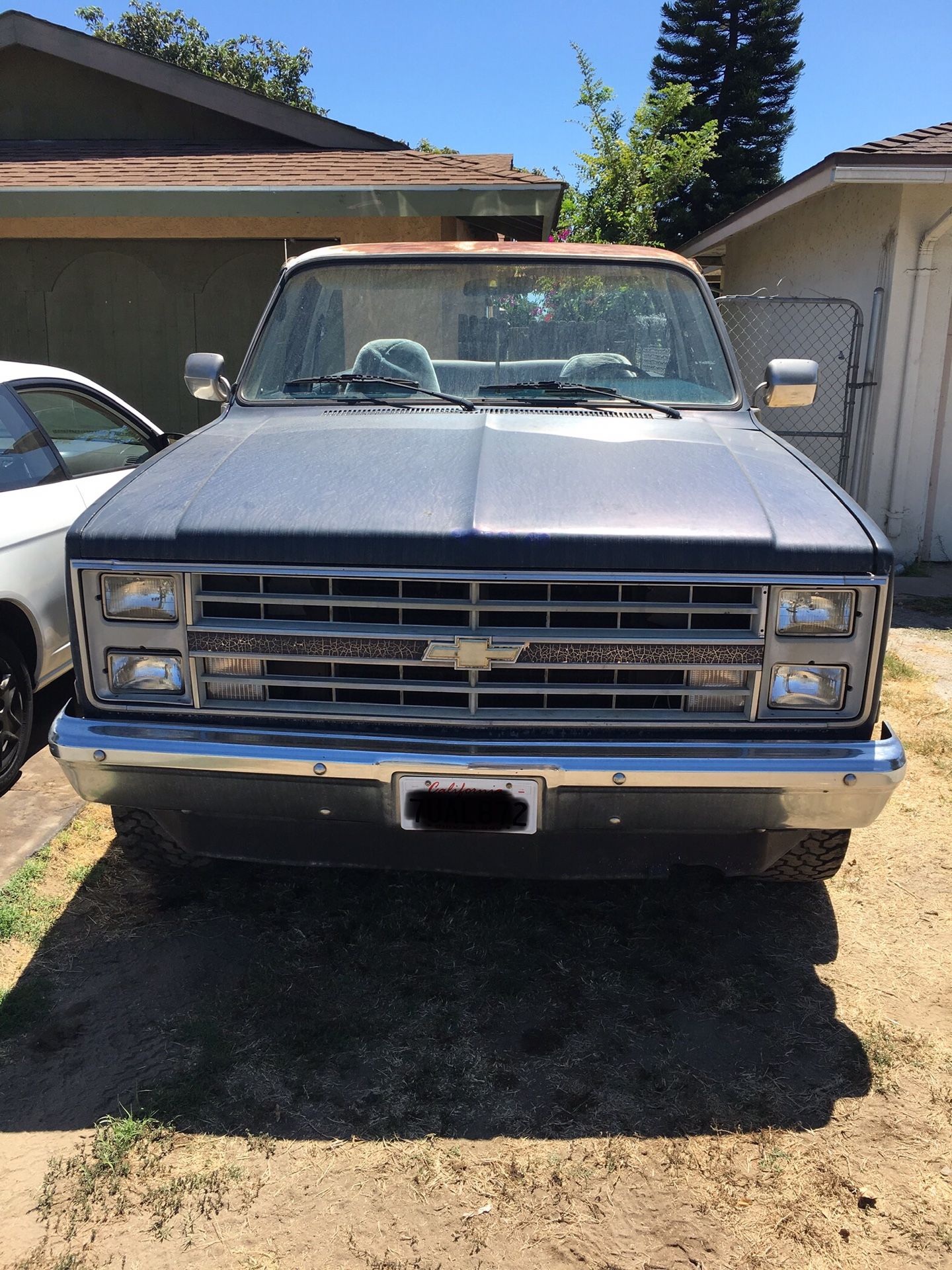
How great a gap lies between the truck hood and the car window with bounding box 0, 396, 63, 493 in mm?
1365

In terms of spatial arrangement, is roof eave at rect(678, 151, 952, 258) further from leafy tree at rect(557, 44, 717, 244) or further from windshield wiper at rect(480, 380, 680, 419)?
leafy tree at rect(557, 44, 717, 244)

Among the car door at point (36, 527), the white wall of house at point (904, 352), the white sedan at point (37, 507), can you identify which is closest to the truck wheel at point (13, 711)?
the white sedan at point (37, 507)

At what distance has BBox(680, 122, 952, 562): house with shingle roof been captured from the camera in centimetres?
859

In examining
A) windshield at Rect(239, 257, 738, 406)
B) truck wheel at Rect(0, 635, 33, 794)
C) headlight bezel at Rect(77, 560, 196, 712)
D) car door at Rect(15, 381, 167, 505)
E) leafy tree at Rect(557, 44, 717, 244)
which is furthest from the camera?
leafy tree at Rect(557, 44, 717, 244)

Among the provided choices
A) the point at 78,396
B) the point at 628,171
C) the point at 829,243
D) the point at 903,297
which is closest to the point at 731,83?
the point at 628,171

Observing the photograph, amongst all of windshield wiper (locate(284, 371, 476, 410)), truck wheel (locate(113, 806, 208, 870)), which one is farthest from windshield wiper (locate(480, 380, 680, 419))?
truck wheel (locate(113, 806, 208, 870))

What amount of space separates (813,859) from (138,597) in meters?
2.11

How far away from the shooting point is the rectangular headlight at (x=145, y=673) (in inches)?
105

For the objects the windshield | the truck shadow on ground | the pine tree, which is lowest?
the truck shadow on ground

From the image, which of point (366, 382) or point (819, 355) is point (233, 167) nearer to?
point (819, 355)

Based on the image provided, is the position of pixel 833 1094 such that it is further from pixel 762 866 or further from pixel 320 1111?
pixel 320 1111

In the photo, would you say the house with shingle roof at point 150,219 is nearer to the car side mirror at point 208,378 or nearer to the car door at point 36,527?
the car door at point 36,527

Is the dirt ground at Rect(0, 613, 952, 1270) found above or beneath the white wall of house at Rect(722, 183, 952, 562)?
beneath

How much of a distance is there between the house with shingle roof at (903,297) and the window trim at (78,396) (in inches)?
251
